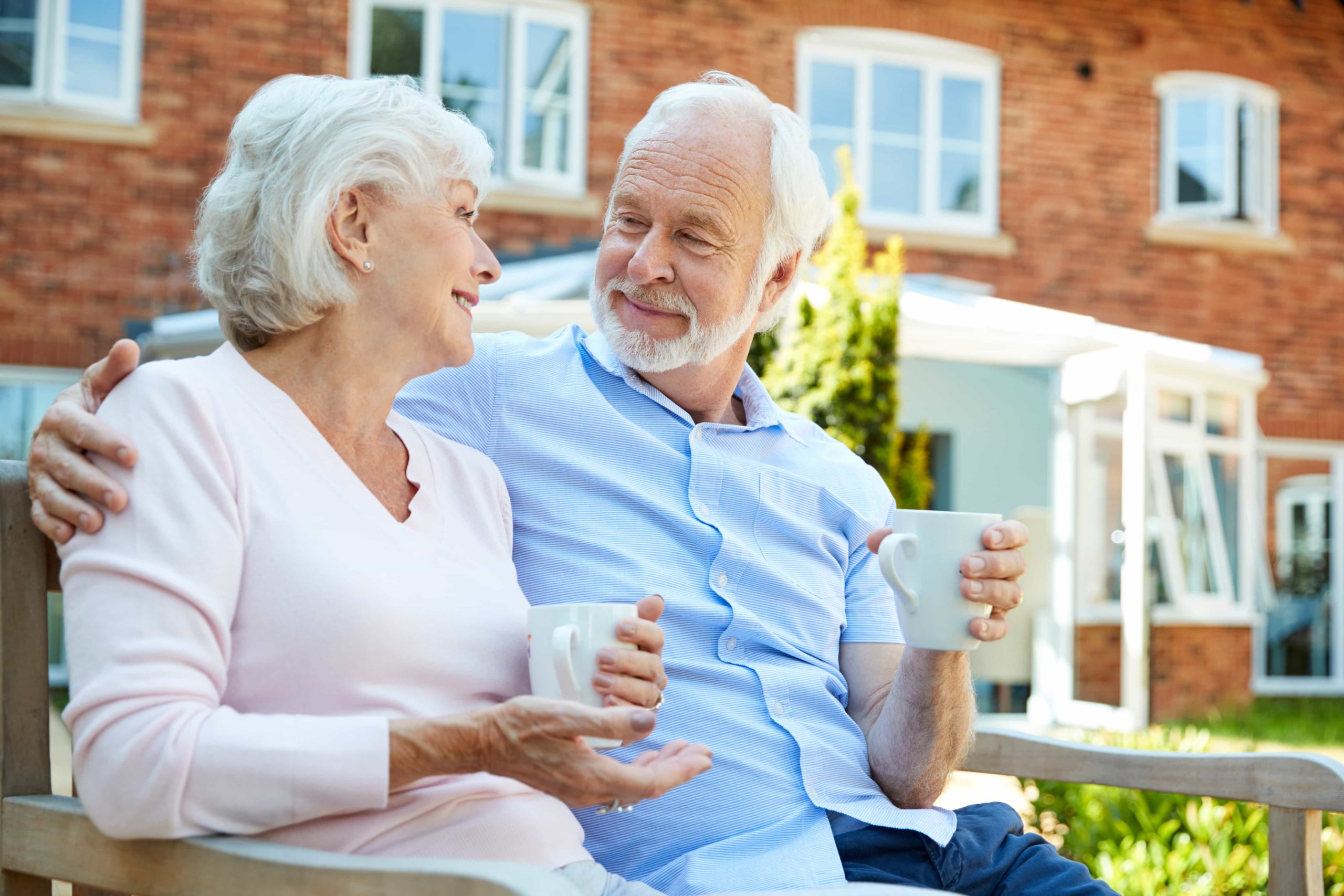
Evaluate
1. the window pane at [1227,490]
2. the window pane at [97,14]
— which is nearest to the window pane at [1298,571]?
the window pane at [1227,490]

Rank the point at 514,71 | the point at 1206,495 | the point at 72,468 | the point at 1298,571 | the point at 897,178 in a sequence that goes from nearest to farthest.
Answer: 1. the point at 72,468
2. the point at 514,71
3. the point at 1206,495
4. the point at 897,178
5. the point at 1298,571

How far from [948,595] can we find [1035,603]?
326 inches

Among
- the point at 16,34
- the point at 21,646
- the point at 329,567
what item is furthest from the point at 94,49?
the point at 329,567

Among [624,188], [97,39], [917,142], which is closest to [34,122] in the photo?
[97,39]

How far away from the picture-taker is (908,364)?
38.4 feet

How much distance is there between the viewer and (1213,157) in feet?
36.8

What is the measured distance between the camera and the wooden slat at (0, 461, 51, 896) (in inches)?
59.0

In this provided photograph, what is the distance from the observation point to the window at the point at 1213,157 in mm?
11133

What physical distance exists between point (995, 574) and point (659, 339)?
0.88 metres

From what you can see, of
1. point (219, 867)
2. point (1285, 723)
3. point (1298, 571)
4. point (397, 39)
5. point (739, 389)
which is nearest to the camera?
point (219, 867)

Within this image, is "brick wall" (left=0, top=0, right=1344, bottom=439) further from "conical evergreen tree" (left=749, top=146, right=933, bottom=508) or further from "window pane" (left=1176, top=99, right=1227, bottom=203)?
"conical evergreen tree" (left=749, top=146, right=933, bottom=508)

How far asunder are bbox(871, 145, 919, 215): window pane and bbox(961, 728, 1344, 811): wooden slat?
8566 mm

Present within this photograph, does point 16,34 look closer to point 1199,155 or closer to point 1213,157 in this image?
point 1199,155

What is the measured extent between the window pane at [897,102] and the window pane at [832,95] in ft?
0.83
